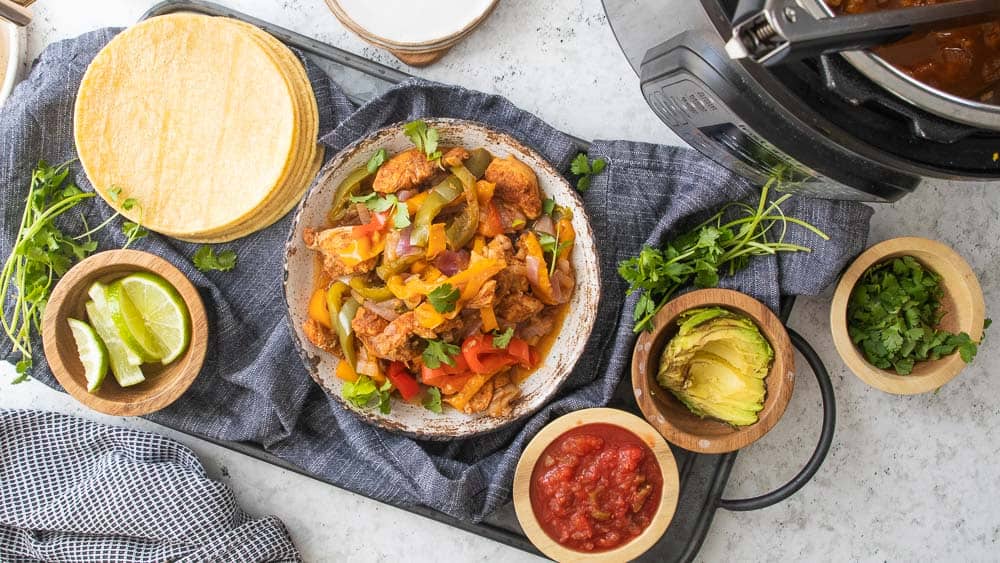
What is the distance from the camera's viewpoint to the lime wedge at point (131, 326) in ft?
9.98

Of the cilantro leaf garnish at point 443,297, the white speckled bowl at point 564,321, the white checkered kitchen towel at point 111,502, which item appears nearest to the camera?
the cilantro leaf garnish at point 443,297

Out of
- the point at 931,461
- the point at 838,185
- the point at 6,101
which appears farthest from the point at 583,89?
the point at 6,101

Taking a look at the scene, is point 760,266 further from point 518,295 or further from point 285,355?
point 285,355

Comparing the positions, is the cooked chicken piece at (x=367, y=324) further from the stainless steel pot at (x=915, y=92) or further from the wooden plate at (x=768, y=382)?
the stainless steel pot at (x=915, y=92)

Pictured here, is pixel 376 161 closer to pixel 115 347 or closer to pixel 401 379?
pixel 401 379

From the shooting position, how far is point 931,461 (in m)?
3.41

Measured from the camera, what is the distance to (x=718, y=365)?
3.01m

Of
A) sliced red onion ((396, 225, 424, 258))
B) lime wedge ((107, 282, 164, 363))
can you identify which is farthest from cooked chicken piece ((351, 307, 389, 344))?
lime wedge ((107, 282, 164, 363))

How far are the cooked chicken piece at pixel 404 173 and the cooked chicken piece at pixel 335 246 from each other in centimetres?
20

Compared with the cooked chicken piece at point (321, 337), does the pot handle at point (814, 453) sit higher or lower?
lower

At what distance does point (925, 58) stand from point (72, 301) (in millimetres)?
2897

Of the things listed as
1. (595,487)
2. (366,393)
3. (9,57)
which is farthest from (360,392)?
(9,57)

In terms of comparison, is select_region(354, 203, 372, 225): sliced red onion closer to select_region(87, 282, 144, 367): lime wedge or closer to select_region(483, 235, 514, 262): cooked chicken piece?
select_region(483, 235, 514, 262): cooked chicken piece

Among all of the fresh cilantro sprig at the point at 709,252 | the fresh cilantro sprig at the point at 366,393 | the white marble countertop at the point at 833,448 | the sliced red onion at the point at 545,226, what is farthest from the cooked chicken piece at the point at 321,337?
the fresh cilantro sprig at the point at 709,252
